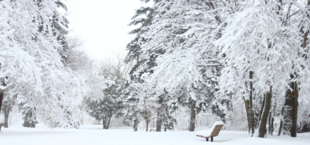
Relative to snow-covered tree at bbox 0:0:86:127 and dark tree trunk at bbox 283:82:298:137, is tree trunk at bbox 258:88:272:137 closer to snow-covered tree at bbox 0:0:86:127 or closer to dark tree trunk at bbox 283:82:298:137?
dark tree trunk at bbox 283:82:298:137

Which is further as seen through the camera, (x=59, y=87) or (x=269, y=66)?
(x=59, y=87)

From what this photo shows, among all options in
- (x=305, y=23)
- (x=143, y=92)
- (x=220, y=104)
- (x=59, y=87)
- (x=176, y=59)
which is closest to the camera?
(x=305, y=23)

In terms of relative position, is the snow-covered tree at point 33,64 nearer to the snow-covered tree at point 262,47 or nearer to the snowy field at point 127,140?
the snowy field at point 127,140

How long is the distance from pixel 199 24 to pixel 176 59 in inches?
70.0

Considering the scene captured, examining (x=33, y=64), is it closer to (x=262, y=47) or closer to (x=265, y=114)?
(x=262, y=47)

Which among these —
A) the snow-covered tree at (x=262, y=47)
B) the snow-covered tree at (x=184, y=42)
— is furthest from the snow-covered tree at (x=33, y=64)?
the snow-covered tree at (x=262, y=47)

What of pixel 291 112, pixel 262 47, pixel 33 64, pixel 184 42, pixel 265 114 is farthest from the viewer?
pixel 184 42

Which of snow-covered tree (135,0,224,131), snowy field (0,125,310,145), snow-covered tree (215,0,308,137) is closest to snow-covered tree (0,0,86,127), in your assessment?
snowy field (0,125,310,145)

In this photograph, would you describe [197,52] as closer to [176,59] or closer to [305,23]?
[176,59]

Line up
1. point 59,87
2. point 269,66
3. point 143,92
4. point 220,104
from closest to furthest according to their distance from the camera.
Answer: point 269,66 < point 59,87 < point 220,104 < point 143,92

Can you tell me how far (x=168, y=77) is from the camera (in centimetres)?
983

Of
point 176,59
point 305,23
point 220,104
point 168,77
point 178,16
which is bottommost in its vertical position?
point 220,104

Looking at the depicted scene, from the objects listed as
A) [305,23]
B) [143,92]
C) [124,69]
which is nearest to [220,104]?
[143,92]

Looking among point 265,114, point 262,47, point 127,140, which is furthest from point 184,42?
point 127,140
